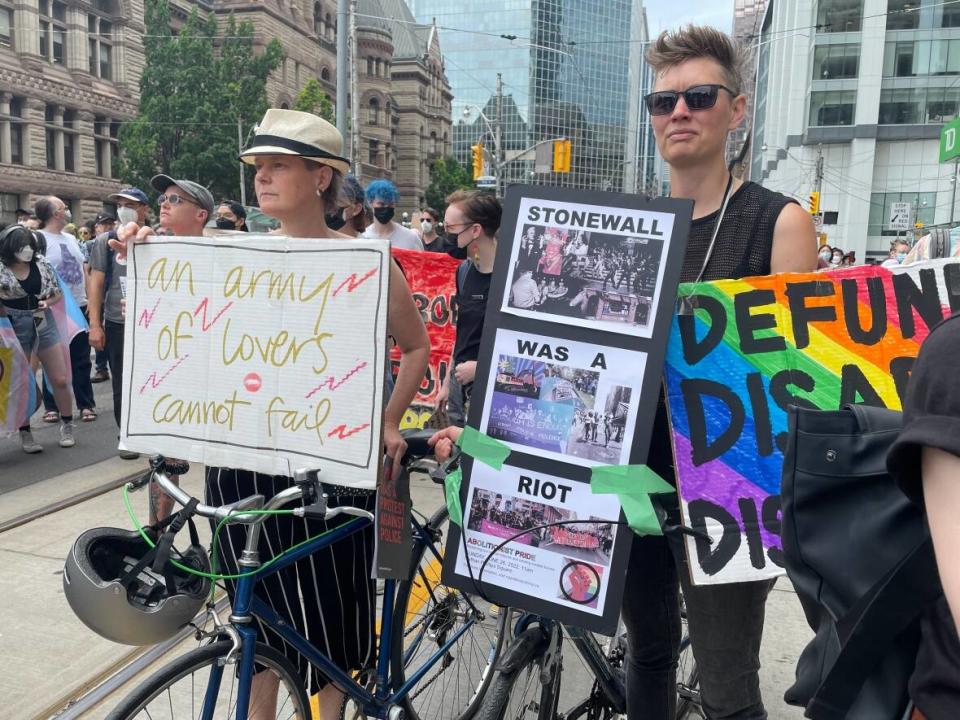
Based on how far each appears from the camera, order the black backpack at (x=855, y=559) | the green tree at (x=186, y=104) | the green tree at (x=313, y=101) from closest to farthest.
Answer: the black backpack at (x=855, y=559)
the green tree at (x=186, y=104)
the green tree at (x=313, y=101)

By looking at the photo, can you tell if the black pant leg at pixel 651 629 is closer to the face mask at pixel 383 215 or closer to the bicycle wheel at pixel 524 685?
the bicycle wheel at pixel 524 685

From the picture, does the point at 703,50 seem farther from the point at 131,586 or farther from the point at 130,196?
the point at 130,196

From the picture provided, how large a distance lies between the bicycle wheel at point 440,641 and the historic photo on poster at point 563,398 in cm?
95

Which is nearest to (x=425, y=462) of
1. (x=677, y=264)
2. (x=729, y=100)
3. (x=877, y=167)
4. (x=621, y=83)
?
(x=677, y=264)

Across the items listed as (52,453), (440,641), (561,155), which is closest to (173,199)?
(440,641)

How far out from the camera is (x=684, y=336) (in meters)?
1.80

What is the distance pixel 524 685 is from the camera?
84.8 inches

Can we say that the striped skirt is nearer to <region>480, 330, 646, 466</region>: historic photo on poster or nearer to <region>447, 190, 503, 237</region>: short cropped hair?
<region>480, 330, 646, 466</region>: historic photo on poster

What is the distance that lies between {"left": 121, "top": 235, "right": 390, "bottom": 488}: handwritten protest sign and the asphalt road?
417cm

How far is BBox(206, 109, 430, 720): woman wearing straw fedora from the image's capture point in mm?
2262

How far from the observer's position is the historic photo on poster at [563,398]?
1.78 metres

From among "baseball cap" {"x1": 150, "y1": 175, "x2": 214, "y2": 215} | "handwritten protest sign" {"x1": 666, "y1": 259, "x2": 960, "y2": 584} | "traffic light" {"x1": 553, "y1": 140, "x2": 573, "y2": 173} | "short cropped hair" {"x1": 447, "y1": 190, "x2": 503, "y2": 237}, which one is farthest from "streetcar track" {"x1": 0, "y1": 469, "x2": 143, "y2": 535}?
"traffic light" {"x1": 553, "y1": 140, "x2": 573, "y2": 173}

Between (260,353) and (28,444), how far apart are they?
5457 millimetres

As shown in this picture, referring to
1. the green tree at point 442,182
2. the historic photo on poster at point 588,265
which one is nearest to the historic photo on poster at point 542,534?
the historic photo on poster at point 588,265
